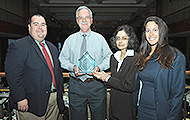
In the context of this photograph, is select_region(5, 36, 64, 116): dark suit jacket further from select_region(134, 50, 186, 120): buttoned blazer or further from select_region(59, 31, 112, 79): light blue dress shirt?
select_region(134, 50, 186, 120): buttoned blazer

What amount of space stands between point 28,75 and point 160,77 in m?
1.38

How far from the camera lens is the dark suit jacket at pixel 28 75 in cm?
145

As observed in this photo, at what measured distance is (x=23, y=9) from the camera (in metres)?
8.00

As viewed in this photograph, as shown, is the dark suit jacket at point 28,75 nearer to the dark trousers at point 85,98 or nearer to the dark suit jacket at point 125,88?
the dark trousers at point 85,98

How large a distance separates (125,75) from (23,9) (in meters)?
8.46

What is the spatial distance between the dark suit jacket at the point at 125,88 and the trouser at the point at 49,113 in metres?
0.76

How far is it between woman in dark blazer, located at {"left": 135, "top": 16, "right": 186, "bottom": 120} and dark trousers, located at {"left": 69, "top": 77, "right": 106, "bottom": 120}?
1.70 ft

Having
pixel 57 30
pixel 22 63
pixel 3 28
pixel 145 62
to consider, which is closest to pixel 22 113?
pixel 22 63

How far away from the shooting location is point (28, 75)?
153 centimetres

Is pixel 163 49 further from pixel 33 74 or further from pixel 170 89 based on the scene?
pixel 33 74

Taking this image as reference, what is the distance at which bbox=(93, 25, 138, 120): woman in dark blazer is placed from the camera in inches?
60.2

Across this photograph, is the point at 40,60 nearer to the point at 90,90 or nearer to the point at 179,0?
the point at 90,90

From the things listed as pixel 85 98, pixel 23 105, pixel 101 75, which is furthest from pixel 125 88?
pixel 23 105

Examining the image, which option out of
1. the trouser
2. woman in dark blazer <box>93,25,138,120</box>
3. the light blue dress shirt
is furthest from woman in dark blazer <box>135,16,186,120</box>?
the trouser
